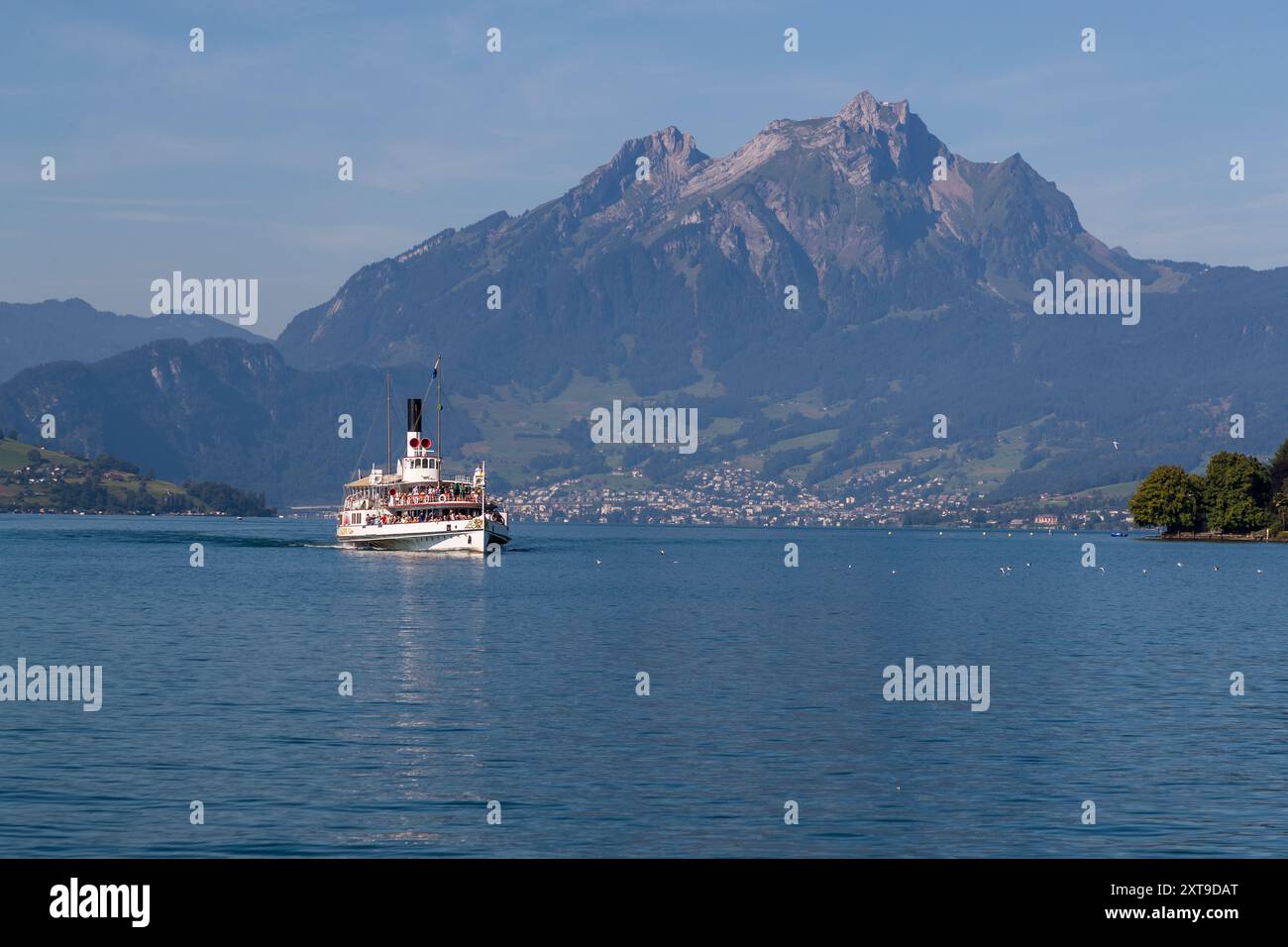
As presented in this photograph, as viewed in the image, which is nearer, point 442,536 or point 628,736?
point 628,736

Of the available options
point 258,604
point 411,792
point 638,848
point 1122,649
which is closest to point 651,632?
point 1122,649

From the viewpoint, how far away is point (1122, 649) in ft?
258

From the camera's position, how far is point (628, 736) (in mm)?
45656

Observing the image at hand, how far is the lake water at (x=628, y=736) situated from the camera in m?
32.8

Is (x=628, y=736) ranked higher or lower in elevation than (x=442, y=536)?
lower

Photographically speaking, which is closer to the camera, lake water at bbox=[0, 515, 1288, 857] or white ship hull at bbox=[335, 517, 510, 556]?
lake water at bbox=[0, 515, 1288, 857]

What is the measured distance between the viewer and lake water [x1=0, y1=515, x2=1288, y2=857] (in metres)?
32.8

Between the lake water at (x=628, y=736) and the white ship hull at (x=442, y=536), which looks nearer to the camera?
the lake water at (x=628, y=736)

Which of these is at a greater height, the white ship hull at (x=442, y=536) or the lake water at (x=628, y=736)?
the white ship hull at (x=442, y=536)

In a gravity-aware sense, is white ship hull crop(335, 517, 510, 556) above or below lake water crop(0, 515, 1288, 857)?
above
